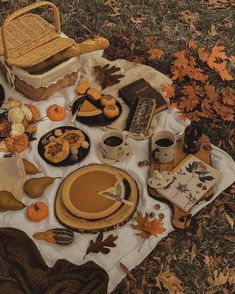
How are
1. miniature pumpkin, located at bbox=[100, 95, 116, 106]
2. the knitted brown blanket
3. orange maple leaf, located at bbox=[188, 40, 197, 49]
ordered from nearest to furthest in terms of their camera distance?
the knitted brown blanket → miniature pumpkin, located at bbox=[100, 95, 116, 106] → orange maple leaf, located at bbox=[188, 40, 197, 49]

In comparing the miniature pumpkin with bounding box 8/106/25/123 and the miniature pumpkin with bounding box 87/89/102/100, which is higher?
the miniature pumpkin with bounding box 87/89/102/100

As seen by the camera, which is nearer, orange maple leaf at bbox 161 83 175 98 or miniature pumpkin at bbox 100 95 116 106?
miniature pumpkin at bbox 100 95 116 106

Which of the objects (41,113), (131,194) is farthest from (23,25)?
(131,194)

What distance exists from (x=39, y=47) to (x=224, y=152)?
1.61 metres

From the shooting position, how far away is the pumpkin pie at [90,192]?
2.84 m

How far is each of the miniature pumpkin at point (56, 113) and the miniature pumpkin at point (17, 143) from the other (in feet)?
0.92

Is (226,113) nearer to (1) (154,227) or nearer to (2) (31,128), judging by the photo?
(1) (154,227)

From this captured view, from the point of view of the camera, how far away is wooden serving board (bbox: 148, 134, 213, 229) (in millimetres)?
2893

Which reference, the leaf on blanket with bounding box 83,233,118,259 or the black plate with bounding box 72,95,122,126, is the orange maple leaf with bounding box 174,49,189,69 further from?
the leaf on blanket with bounding box 83,233,118,259

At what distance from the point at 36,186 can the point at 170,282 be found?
1056 millimetres

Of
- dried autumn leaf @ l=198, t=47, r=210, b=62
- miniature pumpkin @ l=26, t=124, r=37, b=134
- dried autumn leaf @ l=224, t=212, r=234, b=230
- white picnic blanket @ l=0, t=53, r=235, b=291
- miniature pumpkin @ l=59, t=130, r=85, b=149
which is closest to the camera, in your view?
white picnic blanket @ l=0, t=53, r=235, b=291

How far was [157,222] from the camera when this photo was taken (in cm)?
286

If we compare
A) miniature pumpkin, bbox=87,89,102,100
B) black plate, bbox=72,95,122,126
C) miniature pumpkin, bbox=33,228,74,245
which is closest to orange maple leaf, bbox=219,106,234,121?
black plate, bbox=72,95,122,126

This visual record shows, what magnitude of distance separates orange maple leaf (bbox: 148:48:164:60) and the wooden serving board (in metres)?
1.12
